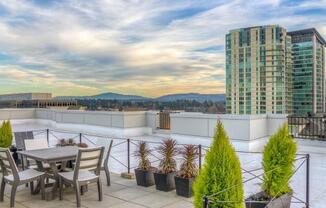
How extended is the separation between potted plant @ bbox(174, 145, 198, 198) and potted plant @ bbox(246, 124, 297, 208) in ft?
4.47

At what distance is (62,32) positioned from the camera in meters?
16.1

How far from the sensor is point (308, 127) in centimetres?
1131

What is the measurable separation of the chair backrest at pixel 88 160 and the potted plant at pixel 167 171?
43.1 inches

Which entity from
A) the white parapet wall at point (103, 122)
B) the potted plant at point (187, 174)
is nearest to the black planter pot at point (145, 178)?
the potted plant at point (187, 174)

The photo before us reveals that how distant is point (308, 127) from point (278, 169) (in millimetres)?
7996

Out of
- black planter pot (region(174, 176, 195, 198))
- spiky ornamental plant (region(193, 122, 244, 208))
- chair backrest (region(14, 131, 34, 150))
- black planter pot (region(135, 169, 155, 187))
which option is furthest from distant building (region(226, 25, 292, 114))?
spiky ornamental plant (region(193, 122, 244, 208))

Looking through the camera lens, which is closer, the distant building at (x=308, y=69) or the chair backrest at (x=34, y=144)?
the chair backrest at (x=34, y=144)

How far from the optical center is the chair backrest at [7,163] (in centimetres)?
487

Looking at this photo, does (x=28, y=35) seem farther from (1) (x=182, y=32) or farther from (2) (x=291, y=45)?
(2) (x=291, y=45)

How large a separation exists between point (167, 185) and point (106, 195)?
1.04m

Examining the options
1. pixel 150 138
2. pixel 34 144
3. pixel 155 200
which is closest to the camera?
pixel 155 200

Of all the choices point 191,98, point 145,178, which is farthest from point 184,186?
point 191,98

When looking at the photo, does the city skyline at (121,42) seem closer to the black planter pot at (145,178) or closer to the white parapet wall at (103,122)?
the white parapet wall at (103,122)

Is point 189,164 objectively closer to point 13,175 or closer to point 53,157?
point 53,157
